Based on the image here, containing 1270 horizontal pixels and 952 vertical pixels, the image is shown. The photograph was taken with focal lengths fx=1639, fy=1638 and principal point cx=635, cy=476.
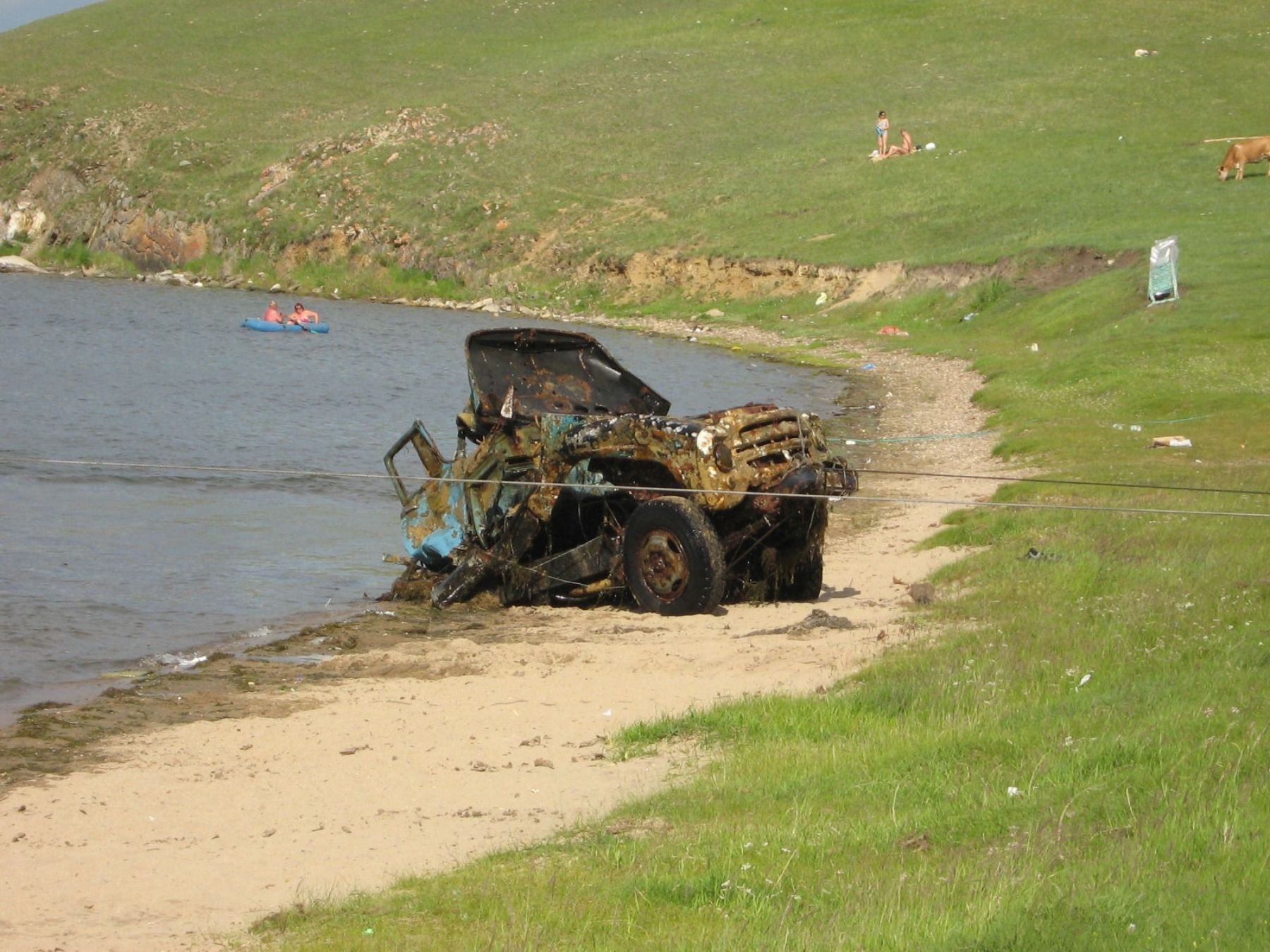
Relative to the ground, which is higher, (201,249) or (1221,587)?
(201,249)

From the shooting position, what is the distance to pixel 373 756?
29.8ft

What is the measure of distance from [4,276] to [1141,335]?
48.9 meters

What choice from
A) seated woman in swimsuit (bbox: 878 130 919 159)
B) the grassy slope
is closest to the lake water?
the grassy slope

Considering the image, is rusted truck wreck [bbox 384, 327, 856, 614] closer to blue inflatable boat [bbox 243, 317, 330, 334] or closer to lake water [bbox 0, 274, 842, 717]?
lake water [bbox 0, 274, 842, 717]

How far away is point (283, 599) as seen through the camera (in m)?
15.1

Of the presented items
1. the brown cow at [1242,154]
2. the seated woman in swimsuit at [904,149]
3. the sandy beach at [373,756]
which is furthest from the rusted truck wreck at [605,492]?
the seated woman in swimsuit at [904,149]

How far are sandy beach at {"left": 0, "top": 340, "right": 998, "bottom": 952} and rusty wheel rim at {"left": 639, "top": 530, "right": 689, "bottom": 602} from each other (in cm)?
29

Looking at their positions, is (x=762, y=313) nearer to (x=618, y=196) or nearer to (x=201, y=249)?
(x=618, y=196)

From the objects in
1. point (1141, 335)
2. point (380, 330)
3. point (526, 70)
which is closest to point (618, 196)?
point (380, 330)

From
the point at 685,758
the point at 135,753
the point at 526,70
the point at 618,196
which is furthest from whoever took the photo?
the point at 526,70

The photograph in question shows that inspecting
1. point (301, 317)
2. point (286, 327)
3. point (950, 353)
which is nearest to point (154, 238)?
point (301, 317)

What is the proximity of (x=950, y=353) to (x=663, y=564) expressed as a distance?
930 inches

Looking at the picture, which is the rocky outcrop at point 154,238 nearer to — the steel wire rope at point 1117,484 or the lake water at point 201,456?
the lake water at point 201,456

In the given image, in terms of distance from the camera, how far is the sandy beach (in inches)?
275
